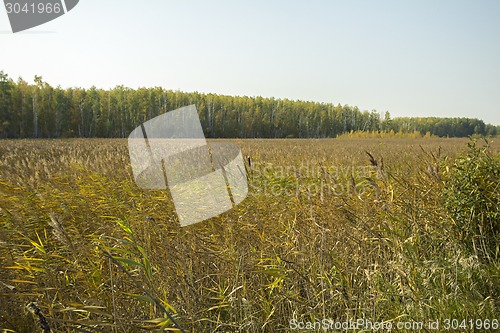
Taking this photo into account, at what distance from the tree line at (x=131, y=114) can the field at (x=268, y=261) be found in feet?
137

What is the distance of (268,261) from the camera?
2959 millimetres

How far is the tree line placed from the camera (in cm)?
4484

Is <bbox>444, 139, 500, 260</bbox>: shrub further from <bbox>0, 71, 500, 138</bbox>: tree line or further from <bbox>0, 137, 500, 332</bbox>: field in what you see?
<bbox>0, 71, 500, 138</bbox>: tree line

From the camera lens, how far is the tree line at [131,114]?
44841 millimetres

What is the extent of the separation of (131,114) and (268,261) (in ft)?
183

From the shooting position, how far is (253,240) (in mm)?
3191

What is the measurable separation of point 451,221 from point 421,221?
0.27 metres

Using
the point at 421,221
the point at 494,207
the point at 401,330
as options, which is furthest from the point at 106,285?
the point at 494,207

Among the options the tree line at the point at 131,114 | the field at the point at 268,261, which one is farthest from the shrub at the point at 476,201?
the tree line at the point at 131,114
